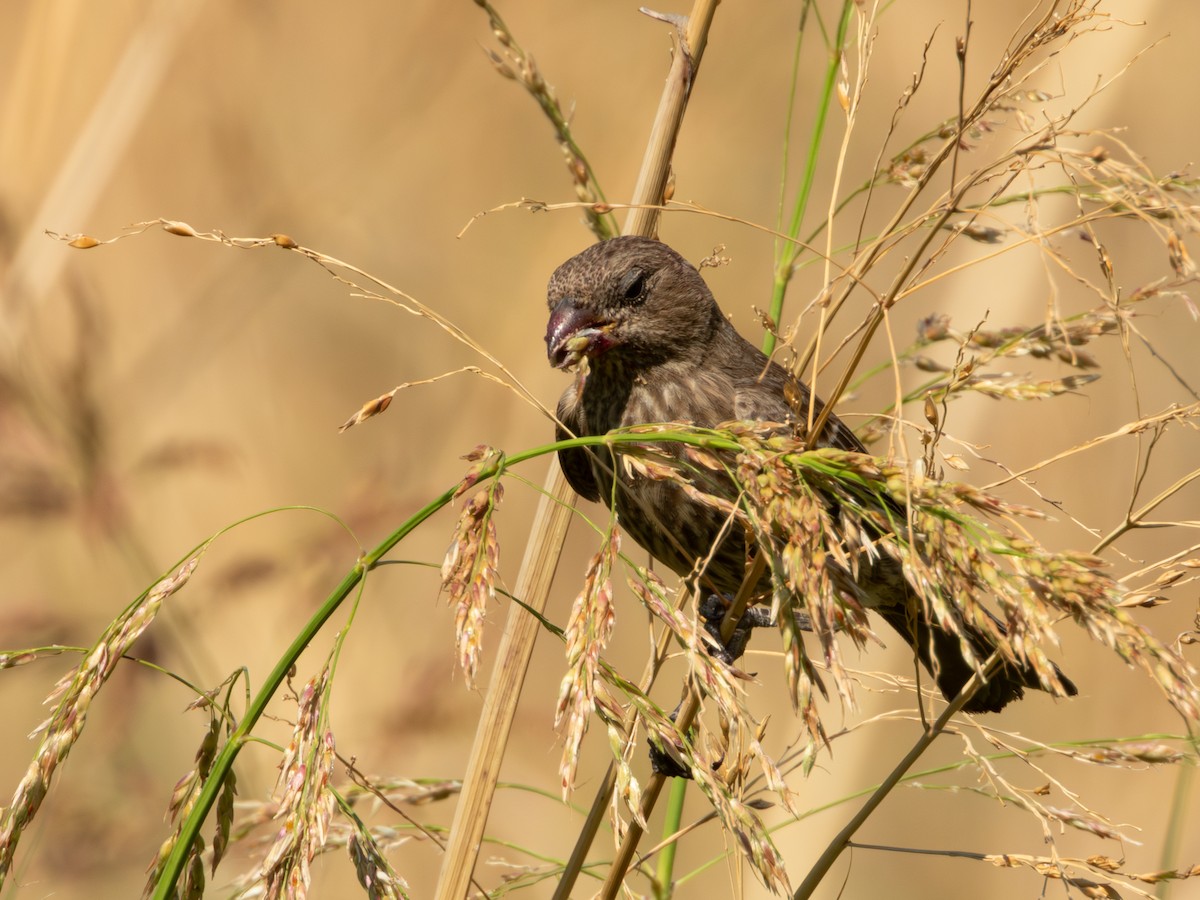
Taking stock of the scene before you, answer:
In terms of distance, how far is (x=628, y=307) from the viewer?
96.0 inches

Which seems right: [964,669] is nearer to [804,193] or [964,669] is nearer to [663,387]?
[663,387]

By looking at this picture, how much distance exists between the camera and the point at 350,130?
3.36 meters

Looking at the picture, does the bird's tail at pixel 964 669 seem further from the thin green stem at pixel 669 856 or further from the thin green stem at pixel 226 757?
the thin green stem at pixel 226 757

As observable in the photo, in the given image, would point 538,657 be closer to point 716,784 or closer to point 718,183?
point 718,183

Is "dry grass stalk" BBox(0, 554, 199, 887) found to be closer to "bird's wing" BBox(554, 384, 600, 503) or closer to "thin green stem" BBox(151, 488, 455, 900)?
"thin green stem" BBox(151, 488, 455, 900)

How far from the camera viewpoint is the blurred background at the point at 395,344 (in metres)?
2.68

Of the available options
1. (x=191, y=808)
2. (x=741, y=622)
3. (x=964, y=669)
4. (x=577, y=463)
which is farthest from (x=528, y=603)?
(x=964, y=669)

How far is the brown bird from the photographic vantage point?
2275mm

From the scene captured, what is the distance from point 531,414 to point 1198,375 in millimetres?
1923

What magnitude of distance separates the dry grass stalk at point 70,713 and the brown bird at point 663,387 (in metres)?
1.07

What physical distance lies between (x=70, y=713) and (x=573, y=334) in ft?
4.22

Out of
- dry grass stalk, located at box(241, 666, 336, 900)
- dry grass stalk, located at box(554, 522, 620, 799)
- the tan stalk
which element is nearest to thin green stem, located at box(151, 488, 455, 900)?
dry grass stalk, located at box(241, 666, 336, 900)

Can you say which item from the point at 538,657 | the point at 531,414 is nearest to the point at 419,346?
the point at 531,414

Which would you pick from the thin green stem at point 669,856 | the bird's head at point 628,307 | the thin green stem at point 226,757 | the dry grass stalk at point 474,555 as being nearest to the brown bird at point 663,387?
the bird's head at point 628,307
